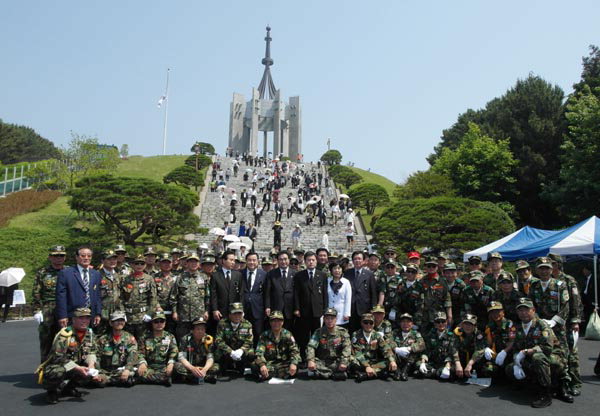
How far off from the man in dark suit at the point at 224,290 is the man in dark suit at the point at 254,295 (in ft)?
0.50

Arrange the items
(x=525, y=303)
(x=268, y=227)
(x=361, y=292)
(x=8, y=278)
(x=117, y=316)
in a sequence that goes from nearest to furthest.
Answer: (x=525, y=303)
(x=117, y=316)
(x=361, y=292)
(x=8, y=278)
(x=268, y=227)

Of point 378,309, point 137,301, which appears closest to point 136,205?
point 137,301

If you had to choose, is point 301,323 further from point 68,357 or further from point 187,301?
point 68,357

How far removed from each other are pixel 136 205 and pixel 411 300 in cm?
1411

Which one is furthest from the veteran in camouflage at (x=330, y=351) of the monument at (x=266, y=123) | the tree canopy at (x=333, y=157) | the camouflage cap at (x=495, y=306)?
the monument at (x=266, y=123)

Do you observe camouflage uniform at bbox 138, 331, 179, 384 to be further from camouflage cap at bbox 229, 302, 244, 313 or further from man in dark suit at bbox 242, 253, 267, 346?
man in dark suit at bbox 242, 253, 267, 346

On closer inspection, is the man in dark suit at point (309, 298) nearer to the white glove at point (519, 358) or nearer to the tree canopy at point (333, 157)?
the white glove at point (519, 358)

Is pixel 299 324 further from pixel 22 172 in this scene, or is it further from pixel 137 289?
pixel 22 172

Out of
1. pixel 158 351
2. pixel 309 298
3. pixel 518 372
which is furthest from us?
pixel 309 298

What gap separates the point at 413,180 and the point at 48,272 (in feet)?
82.8

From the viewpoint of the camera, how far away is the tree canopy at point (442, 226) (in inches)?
697

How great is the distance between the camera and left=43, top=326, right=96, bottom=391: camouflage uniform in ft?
16.5

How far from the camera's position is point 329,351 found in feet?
20.4

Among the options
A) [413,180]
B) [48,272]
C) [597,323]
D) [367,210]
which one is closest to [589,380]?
[597,323]
